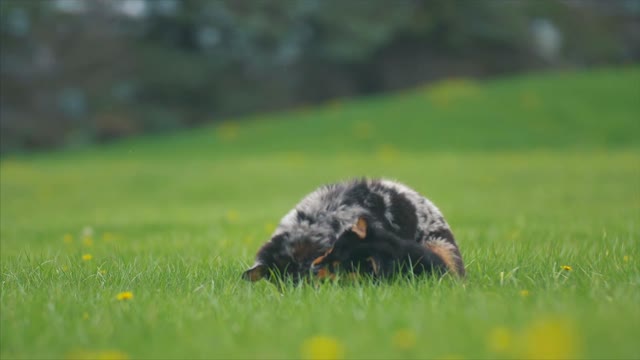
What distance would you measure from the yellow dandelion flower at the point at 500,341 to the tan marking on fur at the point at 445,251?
153 centimetres

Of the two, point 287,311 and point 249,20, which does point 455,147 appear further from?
point 287,311

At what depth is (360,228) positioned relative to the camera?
14.5ft

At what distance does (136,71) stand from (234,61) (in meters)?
3.99

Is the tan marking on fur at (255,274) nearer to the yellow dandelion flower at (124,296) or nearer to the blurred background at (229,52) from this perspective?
the yellow dandelion flower at (124,296)

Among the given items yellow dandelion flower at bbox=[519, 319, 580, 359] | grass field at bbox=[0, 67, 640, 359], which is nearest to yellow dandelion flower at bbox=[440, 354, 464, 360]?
grass field at bbox=[0, 67, 640, 359]

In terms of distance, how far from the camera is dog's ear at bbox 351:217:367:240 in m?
4.41

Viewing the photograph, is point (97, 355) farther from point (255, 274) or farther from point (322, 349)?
point (255, 274)

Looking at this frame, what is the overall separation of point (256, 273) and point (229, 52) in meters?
27.9

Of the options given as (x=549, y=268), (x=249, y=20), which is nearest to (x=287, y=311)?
(x=549, y=268)

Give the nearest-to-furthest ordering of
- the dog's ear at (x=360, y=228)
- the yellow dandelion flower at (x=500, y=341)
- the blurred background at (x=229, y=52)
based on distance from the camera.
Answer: the yellow dandelion flower at (x=500, y=341) → the dog's ear at (x=360, y=228) → the blurred background at (x=229, y=52)

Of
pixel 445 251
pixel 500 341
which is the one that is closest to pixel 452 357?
pixel 500 341

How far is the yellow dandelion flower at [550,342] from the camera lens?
111 inches

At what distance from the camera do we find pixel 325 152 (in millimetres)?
21734

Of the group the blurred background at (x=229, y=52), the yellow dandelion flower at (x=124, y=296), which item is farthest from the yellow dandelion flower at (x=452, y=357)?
the blurred background at (x=229, y=52)
